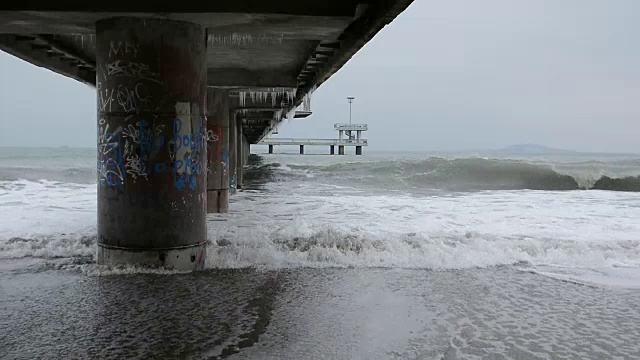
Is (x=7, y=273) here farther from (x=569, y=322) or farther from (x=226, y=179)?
(x=226, y=179)

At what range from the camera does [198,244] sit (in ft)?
27.9

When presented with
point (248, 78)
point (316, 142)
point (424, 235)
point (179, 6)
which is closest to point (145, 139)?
point (179, 6)

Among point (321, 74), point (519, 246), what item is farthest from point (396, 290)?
point (321, 74)

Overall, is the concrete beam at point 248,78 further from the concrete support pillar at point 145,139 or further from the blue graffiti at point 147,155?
the blue graffiti at point 147,155

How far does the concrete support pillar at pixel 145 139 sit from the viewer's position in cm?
800

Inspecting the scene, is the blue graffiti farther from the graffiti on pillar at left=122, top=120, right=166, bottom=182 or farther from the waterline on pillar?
the waterline on pillar

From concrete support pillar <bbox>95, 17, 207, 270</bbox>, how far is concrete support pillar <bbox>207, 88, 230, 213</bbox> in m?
8.72

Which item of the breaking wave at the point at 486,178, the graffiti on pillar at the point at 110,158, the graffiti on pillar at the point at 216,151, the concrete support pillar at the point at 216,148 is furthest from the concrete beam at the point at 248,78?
the breaking wave at the point at 486,178

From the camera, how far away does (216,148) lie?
17234 mm

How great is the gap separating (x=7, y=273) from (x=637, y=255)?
10.2m

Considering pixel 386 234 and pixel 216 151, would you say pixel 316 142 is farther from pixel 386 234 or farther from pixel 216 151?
pixel 386 234

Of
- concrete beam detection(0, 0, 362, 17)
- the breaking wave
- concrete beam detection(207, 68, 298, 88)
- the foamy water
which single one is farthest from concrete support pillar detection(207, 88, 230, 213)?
the breaking wave

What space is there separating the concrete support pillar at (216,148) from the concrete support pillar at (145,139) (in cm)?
872

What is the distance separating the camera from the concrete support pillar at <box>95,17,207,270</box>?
26.2 ft
